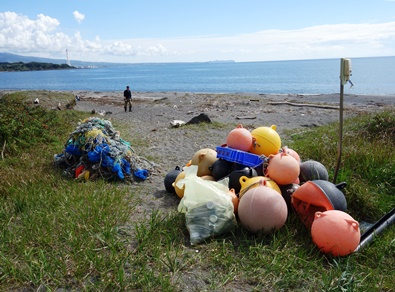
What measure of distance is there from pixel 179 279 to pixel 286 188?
81.6 inches

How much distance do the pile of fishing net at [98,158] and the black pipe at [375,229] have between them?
3.78 metres

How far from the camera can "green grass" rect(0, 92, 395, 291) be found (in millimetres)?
3119

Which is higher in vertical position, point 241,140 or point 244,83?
point 244,83

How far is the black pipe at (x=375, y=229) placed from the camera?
12.5 ft

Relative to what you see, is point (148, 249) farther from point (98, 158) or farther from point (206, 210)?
point (98, 158)

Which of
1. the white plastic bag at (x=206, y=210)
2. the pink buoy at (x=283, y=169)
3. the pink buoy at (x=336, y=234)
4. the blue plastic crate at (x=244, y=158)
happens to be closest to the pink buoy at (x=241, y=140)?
the blue plastic crate at (x=244, y=158)

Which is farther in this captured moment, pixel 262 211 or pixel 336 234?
pixel 262 211

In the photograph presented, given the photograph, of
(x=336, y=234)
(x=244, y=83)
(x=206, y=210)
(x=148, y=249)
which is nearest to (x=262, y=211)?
(x=206, y=210)

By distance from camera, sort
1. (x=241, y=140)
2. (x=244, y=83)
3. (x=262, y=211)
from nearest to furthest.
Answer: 1. (x=262, y=211)
2. (x=241, y=140)
3. (x=244, y=83)

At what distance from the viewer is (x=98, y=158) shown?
6176 millimetres

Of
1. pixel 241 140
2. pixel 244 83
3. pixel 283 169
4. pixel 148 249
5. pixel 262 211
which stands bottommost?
pixel 148 249

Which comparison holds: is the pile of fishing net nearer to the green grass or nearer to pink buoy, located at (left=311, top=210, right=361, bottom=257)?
the green grass

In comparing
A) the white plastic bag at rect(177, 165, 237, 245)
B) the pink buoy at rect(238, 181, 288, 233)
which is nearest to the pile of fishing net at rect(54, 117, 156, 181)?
the white plastic bag at rect(177, 165, 237, 245)

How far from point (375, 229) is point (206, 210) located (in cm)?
199
